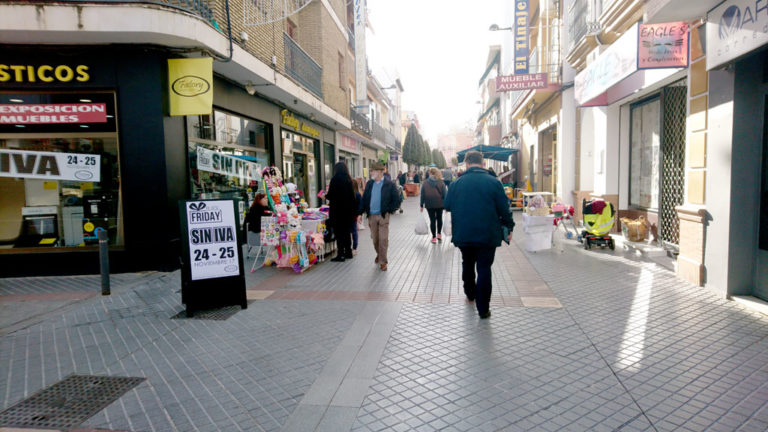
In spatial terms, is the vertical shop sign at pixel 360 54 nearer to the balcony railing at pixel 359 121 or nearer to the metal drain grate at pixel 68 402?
the balcony railing at pixel 359 121

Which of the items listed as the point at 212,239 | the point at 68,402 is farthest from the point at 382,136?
the point at 68,402

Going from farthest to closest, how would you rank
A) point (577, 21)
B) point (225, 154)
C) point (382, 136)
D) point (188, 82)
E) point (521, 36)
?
point (382, 136)
point (521, 36)
point (577, 21)
point (225, 154)
point (188, 82)

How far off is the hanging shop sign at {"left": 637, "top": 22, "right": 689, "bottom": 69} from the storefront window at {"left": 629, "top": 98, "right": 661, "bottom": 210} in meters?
2.74

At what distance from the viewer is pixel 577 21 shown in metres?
12.3

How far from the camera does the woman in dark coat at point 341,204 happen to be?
8828 mm

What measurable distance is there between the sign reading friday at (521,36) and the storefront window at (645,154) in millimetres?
6811

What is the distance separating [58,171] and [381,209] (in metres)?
5.61

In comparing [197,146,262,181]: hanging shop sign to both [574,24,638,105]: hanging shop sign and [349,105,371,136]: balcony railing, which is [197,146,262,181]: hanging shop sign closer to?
[574,24,638,105]: hanging shop sign

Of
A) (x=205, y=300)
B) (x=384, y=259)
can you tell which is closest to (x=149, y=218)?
(x=205, y=300)

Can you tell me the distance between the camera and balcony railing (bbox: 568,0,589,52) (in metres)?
11.6

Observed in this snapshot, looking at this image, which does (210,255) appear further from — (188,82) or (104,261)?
(188,82)

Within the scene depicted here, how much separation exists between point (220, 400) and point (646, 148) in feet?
32.1

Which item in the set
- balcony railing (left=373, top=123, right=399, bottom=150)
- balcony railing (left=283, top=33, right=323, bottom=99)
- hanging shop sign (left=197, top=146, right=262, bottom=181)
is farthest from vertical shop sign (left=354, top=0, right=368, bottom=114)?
hanging shop sign (left=197, top=146, right=262, bottom=181)

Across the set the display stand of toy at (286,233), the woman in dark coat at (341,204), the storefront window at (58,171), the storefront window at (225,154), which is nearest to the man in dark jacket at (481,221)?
the display stand of toy at (286,233)
